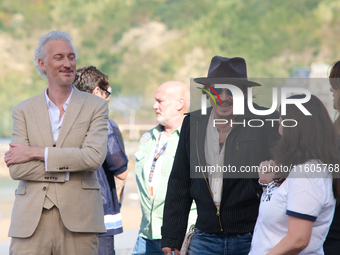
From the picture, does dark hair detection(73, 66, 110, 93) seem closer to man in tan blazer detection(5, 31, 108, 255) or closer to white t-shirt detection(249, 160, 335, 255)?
man in tan blazer detection(5, 31, 108, 255)

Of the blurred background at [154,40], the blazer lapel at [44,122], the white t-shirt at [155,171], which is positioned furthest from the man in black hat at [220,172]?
the blurred background at [154,40]

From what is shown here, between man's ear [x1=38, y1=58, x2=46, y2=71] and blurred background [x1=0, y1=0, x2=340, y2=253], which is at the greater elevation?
blurred background [x1=0, y1=0, x2=340, y2=253]

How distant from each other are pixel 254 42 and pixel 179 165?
58654 mm

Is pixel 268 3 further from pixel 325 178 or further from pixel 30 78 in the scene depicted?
pixel 325 178

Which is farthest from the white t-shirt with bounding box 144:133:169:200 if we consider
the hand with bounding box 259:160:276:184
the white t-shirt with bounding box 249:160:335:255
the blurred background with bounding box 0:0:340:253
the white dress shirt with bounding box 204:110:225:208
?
the blurred background with bounding box 0:0:340:253

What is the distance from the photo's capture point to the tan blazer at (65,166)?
2.69 m

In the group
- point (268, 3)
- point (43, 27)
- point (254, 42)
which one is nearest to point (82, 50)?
point (43, 27)

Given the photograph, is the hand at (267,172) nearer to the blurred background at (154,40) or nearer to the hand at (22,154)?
the hand at (22,154)

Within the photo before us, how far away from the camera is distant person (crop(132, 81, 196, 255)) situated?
12.7ft

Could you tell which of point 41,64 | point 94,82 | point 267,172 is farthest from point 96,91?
point 267,172

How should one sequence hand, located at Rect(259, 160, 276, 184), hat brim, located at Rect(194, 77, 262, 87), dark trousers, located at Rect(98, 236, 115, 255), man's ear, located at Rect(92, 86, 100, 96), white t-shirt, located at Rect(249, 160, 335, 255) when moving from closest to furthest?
white t-shirt, located at Rect(249, 160, 335, 255), hand, located at Rect(259, 160, 276, 184), hat brim, located at Rect(194, 77, 262, 87), dark trousers, located at Rect(98, 236, 115, 255), man's ear, located at Rect(92, 86, 100, 96)

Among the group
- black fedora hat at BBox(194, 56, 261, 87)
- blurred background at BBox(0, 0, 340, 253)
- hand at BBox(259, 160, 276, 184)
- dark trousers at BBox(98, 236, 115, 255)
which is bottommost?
→ dark trousers at BBox(98, 236, 115, 255)

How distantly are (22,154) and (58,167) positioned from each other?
211 mm

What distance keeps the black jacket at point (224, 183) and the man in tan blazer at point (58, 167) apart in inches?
16.9
